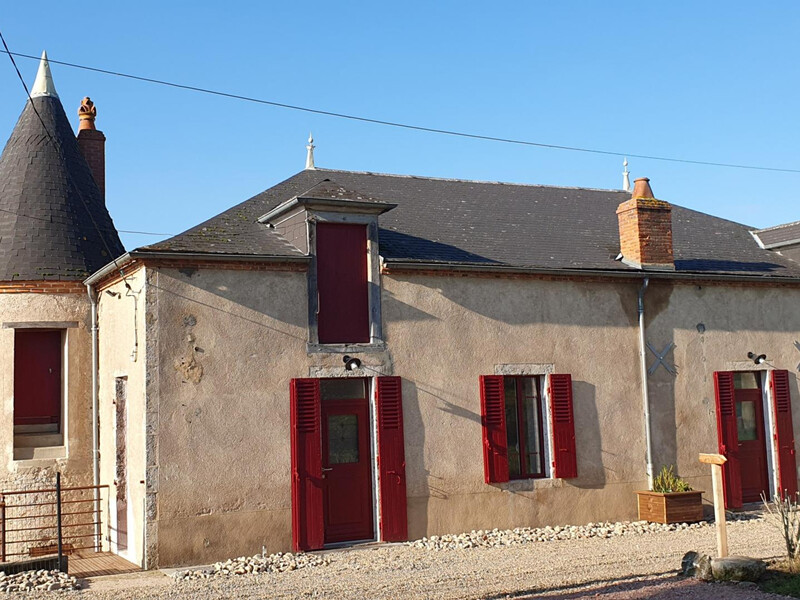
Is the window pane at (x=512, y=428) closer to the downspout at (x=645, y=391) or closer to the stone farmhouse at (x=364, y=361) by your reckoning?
the stone farmhouse at (x=364, y=361)

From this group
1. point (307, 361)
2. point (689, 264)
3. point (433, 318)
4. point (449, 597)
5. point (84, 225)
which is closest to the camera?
point (449, 597)

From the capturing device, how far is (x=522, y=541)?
1178cm

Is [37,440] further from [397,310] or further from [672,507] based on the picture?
[672,507]

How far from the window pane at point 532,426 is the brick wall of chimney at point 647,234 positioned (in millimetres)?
2798

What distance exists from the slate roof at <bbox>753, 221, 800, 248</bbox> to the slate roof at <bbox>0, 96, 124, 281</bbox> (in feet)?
38.8

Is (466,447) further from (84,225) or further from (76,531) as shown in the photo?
(84,225)

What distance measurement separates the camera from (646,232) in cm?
1429

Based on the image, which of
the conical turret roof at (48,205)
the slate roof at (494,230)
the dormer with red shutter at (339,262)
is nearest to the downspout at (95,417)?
the conical turret roof at (48,205)

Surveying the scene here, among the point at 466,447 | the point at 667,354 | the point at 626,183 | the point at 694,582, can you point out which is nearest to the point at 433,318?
the point at 466,447

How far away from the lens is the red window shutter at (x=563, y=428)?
13.0 metres

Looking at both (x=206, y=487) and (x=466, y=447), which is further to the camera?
(x=466, y=447)

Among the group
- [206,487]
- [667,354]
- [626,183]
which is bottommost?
[206,487]

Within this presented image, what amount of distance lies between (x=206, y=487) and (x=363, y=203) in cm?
428

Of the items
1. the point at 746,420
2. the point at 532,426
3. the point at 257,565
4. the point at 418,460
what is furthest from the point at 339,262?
the point at 746,420
